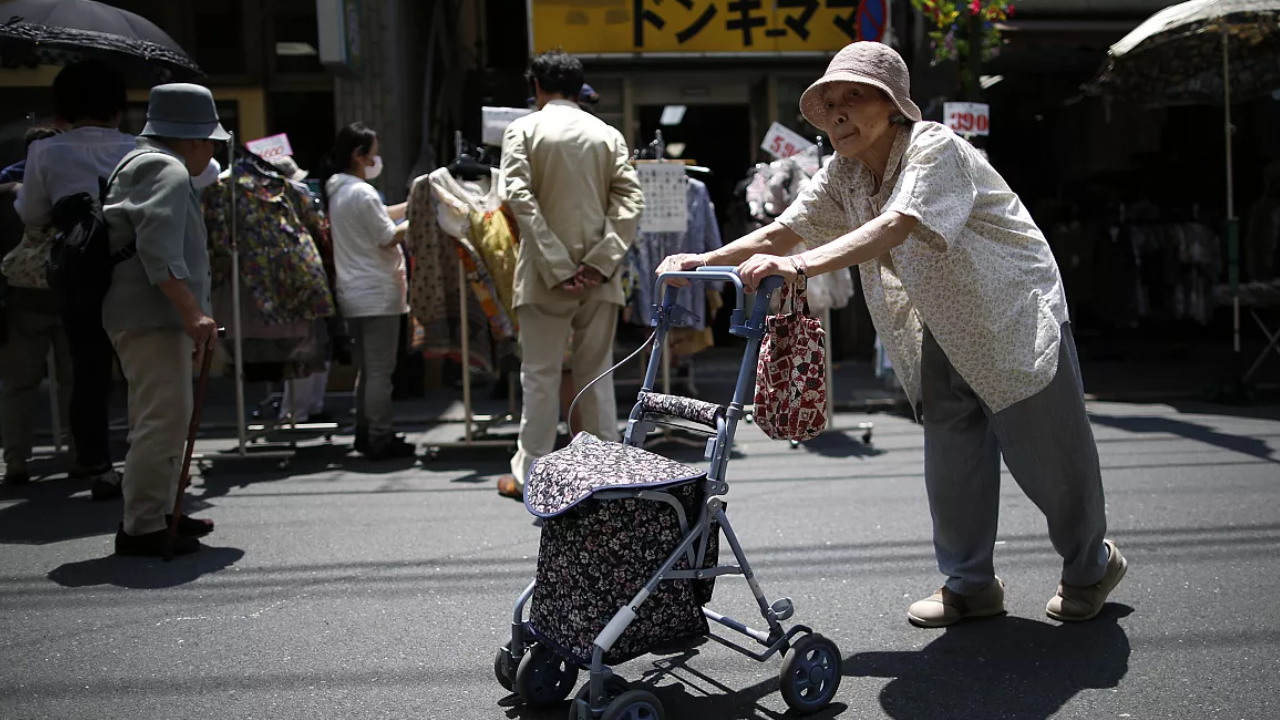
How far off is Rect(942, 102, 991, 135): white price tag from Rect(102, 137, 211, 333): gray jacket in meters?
5.79

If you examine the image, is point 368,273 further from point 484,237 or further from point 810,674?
point 810,674

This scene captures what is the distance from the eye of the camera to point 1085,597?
3645 millimetres

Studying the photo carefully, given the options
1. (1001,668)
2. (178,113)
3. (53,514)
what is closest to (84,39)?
(178,113)

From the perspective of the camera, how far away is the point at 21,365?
6.29m

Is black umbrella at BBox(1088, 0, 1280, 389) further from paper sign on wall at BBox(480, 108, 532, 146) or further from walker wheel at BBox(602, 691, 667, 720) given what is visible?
walker wheel at BBox(602, 691, 667, 720)

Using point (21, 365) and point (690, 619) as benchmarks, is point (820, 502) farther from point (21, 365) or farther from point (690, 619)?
point (21, 365)

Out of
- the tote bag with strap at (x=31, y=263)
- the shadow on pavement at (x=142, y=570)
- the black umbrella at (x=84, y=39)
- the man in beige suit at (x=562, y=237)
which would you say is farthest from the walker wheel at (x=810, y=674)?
the black umbrella at (x=84, y=39)

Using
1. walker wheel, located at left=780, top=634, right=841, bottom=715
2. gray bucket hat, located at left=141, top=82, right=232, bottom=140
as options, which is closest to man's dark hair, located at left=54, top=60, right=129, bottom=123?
gray bucket hat, located at left=141, top=82, right=232, bottom=140

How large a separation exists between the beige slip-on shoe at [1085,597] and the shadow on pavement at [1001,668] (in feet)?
0.13

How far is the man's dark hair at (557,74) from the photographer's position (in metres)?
5.60

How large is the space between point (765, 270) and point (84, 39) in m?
5.03

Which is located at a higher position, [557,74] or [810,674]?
[557,74]

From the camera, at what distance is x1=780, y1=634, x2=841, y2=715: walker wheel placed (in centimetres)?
293

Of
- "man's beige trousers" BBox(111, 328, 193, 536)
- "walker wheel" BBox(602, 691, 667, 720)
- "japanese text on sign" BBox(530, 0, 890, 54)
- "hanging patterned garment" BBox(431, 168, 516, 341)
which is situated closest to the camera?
"walker wheel" BBox(602, 691, 667, 720)
